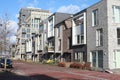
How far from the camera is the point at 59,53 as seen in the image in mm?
55125

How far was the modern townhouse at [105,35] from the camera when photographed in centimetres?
3522

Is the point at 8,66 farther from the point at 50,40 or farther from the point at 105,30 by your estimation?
the point at 50,40

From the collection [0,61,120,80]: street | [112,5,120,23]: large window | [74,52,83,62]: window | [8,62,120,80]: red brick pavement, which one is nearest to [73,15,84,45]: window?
[74,52,83,62]: window

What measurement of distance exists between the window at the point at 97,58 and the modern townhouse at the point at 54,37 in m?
16.6

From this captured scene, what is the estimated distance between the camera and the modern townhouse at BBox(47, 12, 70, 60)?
56438 mm

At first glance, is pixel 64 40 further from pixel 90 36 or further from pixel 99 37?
pixel 99 37

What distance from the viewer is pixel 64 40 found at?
172 feet

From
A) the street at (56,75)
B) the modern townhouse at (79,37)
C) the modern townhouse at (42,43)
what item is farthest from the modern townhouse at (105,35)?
the modern townhouse at (42,43)

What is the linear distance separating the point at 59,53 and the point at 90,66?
1709 centimetres

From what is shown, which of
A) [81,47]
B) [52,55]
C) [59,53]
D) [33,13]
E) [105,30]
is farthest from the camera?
[33,13]

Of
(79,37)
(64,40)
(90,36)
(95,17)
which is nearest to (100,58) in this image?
(90,36)

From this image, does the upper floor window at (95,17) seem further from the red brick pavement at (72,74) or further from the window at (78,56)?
the red brick pavement at (72,74)

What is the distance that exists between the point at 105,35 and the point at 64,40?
17216mm

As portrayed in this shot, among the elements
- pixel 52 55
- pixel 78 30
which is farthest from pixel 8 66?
pixel 52 55
